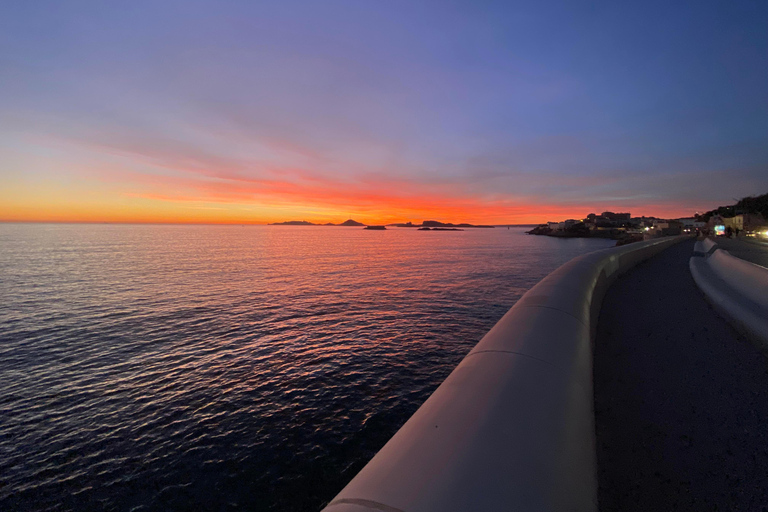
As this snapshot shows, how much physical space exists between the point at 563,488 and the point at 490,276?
33329 mm

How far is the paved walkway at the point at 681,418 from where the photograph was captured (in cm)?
407

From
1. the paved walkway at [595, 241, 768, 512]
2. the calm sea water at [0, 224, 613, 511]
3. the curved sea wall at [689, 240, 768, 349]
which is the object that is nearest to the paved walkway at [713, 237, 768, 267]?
the curved sea wall at [689, 240, 768, 349]

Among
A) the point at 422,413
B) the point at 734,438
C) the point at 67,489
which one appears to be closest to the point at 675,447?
the point at 734,438

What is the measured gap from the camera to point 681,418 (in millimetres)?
5520

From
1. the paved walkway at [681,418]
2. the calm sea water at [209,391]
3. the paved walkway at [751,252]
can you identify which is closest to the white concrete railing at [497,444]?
the paved walkway at [681,418]

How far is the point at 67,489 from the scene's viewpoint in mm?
6465

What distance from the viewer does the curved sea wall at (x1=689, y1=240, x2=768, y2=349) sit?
351 inches

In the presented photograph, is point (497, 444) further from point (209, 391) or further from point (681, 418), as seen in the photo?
point (209, 391)

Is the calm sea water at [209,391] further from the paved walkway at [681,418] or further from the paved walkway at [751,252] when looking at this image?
the paved walkway at [751,252]

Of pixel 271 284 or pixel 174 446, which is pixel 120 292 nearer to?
pixel 271 284

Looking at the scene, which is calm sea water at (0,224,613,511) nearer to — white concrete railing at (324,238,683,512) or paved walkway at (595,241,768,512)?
white concrete railing at (324,238,683,512)

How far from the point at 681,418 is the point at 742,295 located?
390 inches

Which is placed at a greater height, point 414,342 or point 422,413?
point 422,413

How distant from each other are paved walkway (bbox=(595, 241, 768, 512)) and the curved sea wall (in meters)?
0.42
